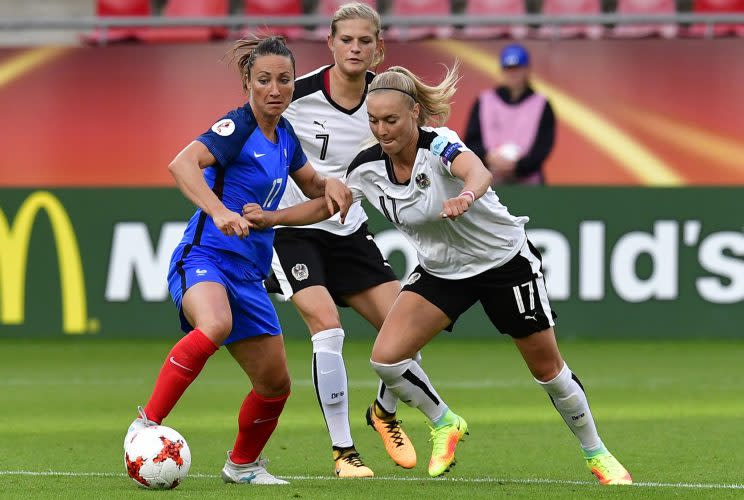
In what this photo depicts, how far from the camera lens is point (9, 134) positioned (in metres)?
16.5

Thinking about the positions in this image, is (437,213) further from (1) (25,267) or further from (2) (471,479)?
(1) (25,267)

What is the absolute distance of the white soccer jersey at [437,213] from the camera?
6836 millimetres

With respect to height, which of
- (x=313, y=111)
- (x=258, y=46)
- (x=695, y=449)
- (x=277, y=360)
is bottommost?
(x=695, y=449)

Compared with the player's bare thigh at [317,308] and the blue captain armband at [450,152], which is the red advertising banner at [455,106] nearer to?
the player's bare thigh at [317,308]

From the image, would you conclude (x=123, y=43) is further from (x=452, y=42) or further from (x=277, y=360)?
(x=277, y=360)

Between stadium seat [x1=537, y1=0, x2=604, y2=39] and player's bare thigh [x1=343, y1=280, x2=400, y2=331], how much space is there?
8.53m

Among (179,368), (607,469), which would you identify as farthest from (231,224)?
(607,469)

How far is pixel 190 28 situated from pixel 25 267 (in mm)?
4099

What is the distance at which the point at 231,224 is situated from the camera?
20.8 feet

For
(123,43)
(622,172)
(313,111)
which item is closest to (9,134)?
(123,43)

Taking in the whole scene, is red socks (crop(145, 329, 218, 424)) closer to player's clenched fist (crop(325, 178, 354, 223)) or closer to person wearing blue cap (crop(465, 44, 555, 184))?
player's clenched fist (crop(325, 178, 354, 223))

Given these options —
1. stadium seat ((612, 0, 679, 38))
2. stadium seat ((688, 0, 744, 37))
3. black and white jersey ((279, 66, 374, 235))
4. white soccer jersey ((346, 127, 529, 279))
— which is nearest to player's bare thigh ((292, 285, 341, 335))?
black and white jersey ((279, 66, 374, 235))

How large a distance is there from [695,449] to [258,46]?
11.0 ft

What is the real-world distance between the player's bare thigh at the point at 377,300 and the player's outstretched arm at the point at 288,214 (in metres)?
1.12
